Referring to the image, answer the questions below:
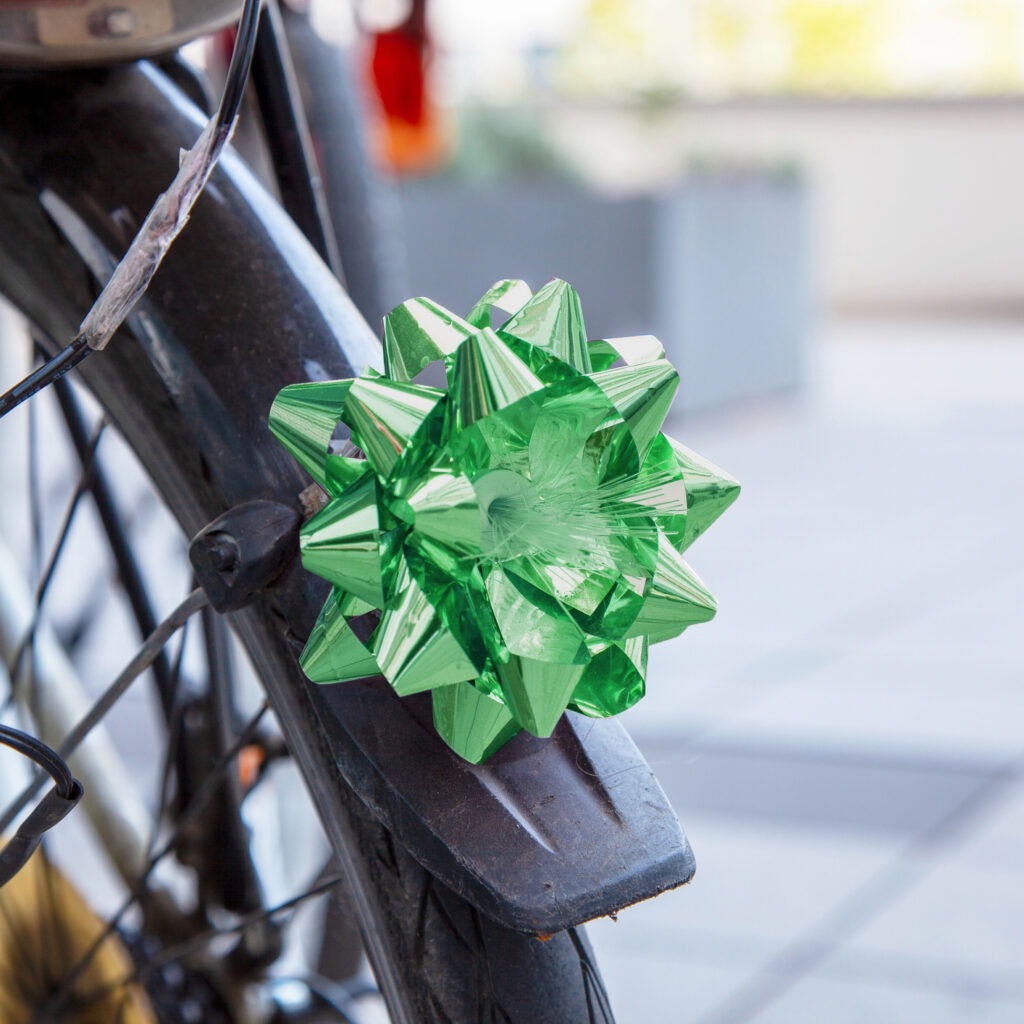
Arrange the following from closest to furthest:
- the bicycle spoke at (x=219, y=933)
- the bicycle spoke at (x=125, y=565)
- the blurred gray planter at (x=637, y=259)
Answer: the bicycle spoke at (x=219, y=933)
the bicycle spoke at (x=125, y=565)
the blurred gray planter at (x=637, y=259)

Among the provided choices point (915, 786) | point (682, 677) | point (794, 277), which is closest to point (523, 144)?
point (794, 277)

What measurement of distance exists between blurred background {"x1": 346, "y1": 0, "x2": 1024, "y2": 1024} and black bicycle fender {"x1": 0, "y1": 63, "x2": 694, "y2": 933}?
105 cm

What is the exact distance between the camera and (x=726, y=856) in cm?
224

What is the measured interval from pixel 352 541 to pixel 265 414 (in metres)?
0.18

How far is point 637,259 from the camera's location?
23.6 feet

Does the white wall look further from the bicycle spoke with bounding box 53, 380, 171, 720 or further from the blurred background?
the bicycle spoke with bounding box 53, 380, 171, 720

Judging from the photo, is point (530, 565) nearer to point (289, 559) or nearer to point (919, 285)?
point (289, 559)

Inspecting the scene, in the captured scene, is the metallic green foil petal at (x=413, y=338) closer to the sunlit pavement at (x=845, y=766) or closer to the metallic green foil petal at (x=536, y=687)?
the metallic green foil petal at (x=536, y=687)

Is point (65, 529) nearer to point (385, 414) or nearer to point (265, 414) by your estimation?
point (265, 414)

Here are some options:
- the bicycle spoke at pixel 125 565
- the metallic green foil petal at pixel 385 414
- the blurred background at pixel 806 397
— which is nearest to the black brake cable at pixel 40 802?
the metallic green foil petal at pixel 385 414

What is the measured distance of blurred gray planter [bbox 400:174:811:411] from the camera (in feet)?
23.6

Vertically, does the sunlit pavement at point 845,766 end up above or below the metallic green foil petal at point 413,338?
below

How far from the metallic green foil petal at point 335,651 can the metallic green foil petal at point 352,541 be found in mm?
34

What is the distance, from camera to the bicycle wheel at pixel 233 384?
58cm
